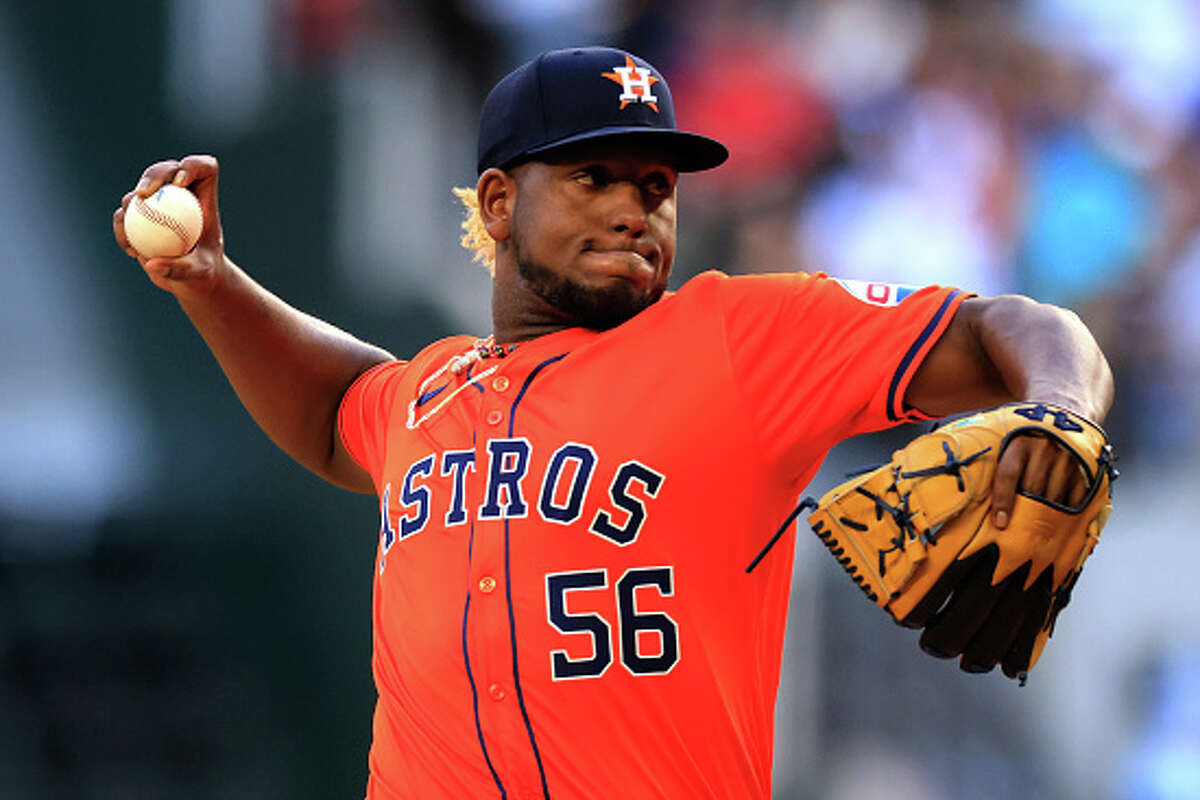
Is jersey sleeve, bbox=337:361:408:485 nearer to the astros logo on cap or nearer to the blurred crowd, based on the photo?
the astros logo on cap

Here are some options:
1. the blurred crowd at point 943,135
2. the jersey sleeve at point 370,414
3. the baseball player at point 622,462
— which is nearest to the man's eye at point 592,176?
the baseball player at point 622,462

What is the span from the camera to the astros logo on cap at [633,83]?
7.57 feet

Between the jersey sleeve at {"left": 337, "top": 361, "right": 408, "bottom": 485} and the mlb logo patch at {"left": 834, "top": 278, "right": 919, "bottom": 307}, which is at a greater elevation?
the mlb logo patch at {"left": 834, "top": 278, "right": 919, "bottom": 307}

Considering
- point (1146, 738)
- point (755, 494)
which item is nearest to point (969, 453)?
point (755, 494)

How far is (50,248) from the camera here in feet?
16.5

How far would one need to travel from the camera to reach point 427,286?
5273mm

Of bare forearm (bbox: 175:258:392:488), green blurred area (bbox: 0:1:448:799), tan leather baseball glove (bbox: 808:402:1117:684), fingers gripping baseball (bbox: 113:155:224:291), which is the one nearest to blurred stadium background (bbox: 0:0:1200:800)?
green blurred area (bbox: 0:1:448:799)

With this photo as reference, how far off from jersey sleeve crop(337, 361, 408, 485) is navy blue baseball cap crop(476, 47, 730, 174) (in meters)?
0.49

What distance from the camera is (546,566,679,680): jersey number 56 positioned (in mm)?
2010

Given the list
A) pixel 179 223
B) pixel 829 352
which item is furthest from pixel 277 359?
pixel 829 352

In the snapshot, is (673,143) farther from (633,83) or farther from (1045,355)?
(1045,355)

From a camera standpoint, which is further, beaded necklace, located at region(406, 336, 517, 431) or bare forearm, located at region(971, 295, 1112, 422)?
beaded necklace, located at region(406, 336, 517, 431)

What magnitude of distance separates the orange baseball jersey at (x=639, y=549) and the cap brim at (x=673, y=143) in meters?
0.26

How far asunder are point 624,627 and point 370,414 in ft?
2.77
